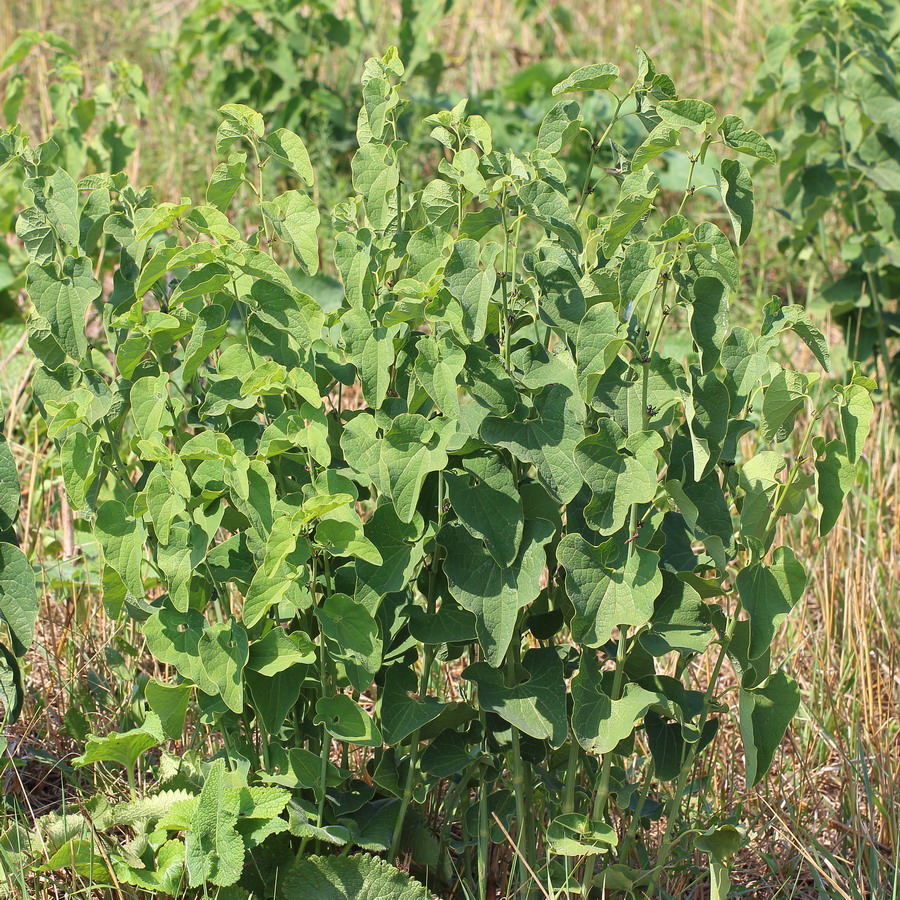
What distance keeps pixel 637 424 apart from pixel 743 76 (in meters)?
4.51

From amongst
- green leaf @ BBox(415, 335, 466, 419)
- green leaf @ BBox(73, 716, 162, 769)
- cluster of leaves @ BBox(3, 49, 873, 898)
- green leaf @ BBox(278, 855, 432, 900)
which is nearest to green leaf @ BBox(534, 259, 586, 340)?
cluster of leaves @ BBox(3, 49, 873, 898)

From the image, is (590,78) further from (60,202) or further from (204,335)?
(60,202)

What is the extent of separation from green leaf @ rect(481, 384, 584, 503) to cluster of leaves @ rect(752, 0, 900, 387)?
2118 mm

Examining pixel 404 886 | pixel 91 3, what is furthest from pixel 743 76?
pixel 404 886

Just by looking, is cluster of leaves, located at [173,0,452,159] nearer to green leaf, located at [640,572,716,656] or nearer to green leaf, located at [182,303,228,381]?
green leaf, located at [182,303,228,381]

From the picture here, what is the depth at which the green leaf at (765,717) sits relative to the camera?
1507mm

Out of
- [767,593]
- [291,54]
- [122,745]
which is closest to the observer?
[767,593]

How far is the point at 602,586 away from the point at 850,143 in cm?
239

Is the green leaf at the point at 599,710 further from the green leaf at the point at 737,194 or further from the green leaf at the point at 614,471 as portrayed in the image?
the green leaf at the point at 737,194

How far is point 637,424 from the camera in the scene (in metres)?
1.43

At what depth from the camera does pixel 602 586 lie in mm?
1434

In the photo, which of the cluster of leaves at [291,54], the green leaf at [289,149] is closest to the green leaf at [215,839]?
the green leaf at [289,149]

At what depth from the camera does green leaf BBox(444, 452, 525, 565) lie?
142cm

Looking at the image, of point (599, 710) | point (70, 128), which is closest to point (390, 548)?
point (599, 710)
